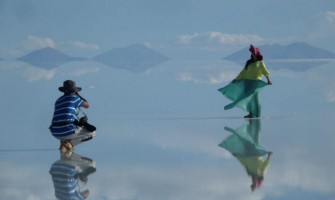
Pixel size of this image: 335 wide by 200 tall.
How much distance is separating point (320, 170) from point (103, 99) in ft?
34.2

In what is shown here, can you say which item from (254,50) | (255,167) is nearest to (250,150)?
(255,167)

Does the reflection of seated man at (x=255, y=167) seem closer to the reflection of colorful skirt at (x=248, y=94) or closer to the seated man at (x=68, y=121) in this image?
the seated man at (x=68, y=121)

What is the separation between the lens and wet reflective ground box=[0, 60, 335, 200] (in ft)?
18.7

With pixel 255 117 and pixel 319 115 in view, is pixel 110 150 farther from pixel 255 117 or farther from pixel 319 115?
pixel 319 115

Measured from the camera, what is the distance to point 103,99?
1620 cm

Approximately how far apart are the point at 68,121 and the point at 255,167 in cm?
273

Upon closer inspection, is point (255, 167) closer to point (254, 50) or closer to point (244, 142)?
point (244, 142)

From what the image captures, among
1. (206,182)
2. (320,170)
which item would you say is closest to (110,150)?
(206,182)

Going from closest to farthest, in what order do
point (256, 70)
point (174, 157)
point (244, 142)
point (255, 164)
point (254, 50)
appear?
point (255, 164) < point (174, 157) < point (244, 142) < point (254, 50) < point (256, 70)

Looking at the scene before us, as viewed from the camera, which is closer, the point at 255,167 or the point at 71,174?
the point at 71,174

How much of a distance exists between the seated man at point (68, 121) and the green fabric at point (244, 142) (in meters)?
2.06

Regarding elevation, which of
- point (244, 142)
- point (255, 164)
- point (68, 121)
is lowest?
point (255, 164)

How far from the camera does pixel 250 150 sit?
769cm

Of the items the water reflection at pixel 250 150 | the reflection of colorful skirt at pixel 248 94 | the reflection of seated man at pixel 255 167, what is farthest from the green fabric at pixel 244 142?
the reflection of colorful skirt at pixel 248 94
